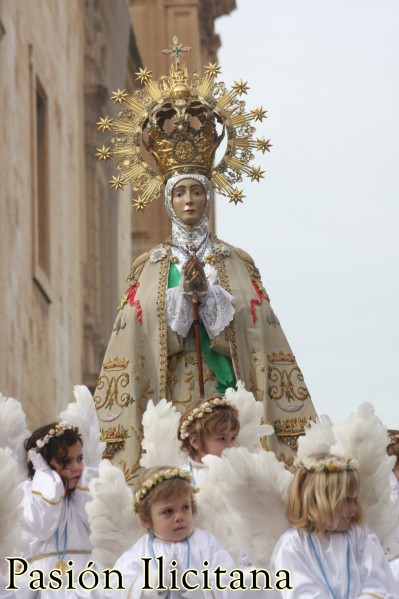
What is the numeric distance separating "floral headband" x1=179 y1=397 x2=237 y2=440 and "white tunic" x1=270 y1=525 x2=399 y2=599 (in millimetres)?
1670

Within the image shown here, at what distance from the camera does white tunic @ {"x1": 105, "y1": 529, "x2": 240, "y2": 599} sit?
10727mm

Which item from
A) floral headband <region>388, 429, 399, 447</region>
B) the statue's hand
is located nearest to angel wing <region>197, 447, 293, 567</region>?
floral headband <region>388, 429, 399, 447</region>

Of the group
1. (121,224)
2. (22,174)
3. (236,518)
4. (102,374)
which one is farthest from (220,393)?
(121,224)

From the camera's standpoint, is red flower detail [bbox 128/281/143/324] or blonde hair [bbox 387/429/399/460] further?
red flower detail [bbox 128/281/143/324]

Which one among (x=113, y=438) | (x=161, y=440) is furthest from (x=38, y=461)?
(x=113, y=438)

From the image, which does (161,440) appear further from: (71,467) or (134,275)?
(134,275)

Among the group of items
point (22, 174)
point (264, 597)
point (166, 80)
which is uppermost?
point (22, 174)

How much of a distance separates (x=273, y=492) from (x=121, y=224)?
29440 millimetres

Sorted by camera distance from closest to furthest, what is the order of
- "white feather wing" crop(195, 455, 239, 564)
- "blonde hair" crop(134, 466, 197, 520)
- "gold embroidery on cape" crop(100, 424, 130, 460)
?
"blonde hair" crop(134, 466, 197, 520) < "white feather wing" crop(195, 455, 239, 564) < "gold embroidery on cape" crop(100, 424, 130, 460)

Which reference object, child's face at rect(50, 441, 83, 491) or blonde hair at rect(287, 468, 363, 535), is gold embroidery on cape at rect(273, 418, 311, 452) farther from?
blonde hair at rect(287, 468, 363, 535)

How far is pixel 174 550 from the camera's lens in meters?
10.9

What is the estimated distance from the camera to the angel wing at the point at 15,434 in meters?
12.9

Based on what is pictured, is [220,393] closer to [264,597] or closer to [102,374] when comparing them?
[102,374]

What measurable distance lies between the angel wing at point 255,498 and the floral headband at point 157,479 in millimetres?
354
